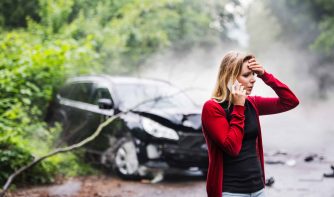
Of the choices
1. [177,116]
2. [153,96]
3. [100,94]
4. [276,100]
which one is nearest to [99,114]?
[100,94]

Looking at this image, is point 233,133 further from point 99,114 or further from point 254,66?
point 99,114

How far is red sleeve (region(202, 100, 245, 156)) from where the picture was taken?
2857 millimetres

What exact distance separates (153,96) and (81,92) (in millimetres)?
2171

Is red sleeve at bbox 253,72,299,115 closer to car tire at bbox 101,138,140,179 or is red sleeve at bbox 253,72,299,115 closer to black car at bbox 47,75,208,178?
black car at bbox 47,75,208,178

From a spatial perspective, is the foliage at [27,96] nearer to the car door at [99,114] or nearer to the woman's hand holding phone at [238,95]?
the car door at [99,114]

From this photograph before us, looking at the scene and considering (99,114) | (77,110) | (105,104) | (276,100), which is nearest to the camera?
(276,100)

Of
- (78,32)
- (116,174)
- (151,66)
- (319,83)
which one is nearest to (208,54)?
(319,83)

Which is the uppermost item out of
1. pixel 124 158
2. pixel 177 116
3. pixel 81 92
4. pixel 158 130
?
pixel 81 92

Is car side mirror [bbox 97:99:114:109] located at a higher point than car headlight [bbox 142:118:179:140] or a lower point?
higher

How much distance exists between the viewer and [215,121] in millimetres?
2895

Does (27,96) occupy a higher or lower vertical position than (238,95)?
higher

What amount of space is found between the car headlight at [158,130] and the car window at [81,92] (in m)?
2.39

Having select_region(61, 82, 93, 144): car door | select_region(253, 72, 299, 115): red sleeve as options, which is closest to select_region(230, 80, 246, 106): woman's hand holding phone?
select_region(253, 72, 299, 115): red sleeve

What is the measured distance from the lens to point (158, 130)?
Answer: 7.44 m
